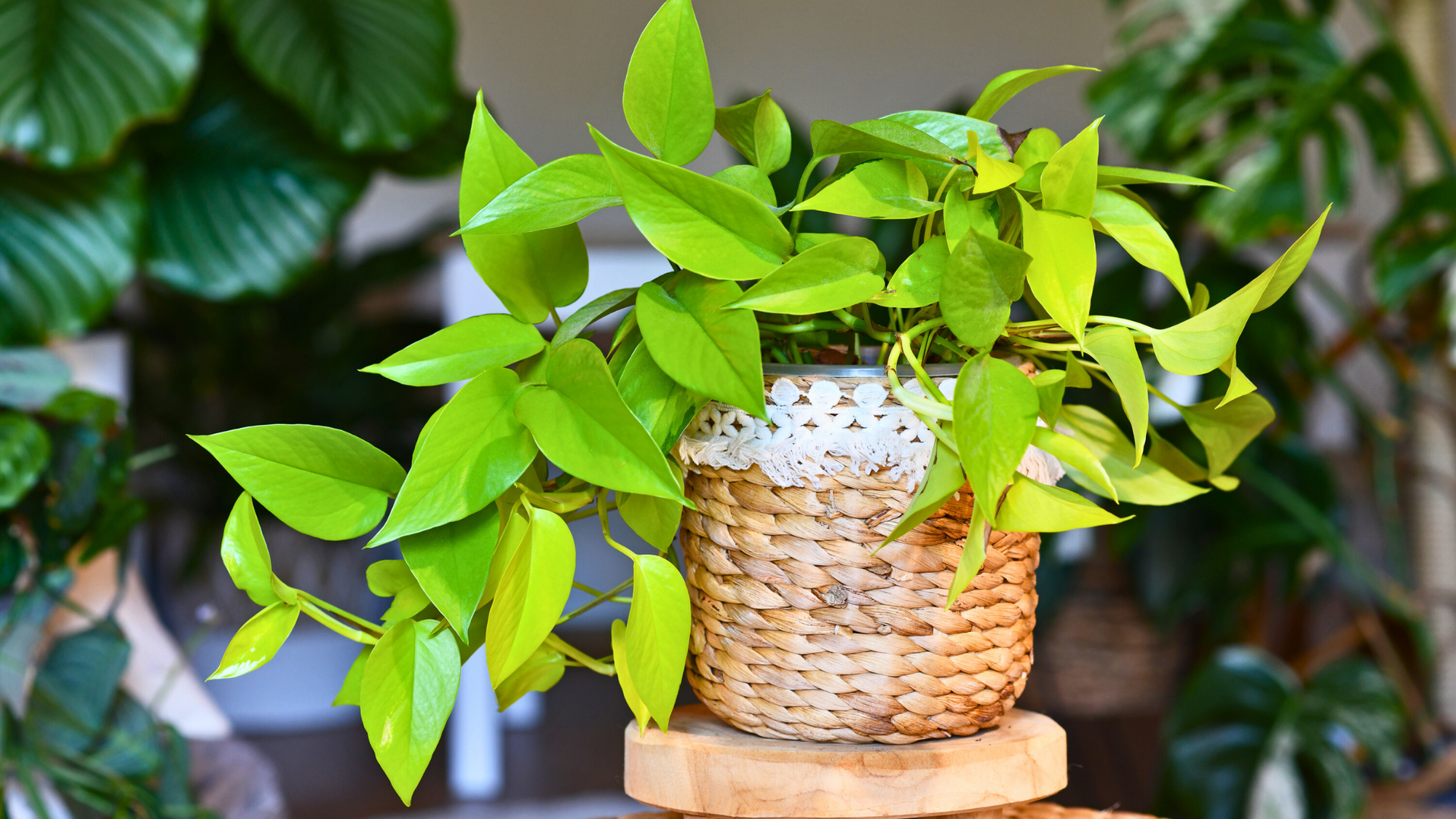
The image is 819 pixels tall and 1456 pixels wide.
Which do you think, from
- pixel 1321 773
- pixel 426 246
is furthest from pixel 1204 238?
pixel 426 246

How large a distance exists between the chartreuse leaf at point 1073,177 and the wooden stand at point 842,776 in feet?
0.59

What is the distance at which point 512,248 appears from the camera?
326mm

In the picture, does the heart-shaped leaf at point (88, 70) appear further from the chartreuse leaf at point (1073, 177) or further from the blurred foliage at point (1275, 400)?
the blurred foliage at point (1275, 400)

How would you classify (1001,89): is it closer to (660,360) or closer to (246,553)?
(660,360)

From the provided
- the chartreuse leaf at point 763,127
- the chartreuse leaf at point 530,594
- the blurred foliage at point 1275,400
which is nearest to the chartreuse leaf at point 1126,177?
the chartreuse leaf at point 763,127

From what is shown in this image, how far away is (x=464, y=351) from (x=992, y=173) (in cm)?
17

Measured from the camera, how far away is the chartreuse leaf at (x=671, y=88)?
1.03 feet

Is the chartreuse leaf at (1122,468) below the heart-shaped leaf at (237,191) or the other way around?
below

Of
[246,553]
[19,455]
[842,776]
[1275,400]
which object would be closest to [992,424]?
[842,776]

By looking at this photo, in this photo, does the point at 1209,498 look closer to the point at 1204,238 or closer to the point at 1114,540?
the point at 1114,540

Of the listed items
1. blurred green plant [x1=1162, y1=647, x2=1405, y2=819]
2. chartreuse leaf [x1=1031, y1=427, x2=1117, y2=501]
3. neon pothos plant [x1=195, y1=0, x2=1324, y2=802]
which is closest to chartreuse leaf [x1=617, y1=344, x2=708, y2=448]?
neon pothos plant [x1=195, y1=0, x2=1324, y2=802]

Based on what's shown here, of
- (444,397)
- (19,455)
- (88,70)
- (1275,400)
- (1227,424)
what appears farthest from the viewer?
(444,397)

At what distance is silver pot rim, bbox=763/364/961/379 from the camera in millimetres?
341

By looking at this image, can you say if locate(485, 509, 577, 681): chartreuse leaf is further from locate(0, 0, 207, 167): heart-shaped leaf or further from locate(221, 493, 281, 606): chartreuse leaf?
locate(0, 0, 207, 167): heart-shaped leaf
